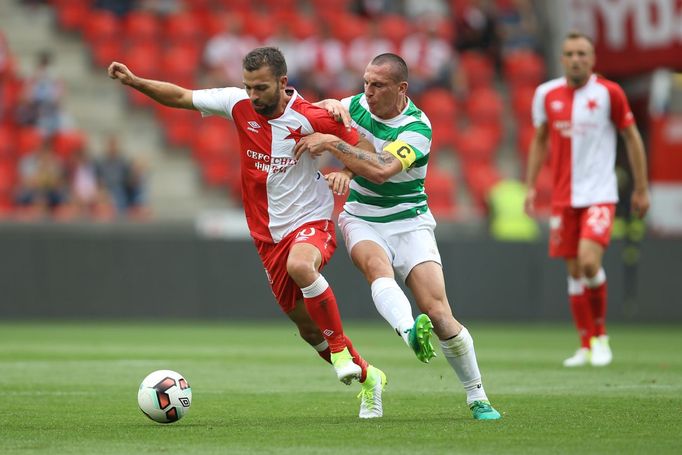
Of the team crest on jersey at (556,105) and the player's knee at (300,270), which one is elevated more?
the team crest on jersey at (556,105)

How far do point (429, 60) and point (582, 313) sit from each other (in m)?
12.1

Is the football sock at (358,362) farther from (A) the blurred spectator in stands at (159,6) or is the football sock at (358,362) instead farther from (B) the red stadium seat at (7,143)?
(A) the blurred spectator in stands at (159,6)

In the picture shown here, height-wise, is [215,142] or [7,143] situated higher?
[7,143]

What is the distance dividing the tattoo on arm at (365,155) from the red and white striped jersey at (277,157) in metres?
0.28

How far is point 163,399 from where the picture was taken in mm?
7109

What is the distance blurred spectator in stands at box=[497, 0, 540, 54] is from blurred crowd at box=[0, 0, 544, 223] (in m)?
0.03

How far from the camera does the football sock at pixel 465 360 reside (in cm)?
730

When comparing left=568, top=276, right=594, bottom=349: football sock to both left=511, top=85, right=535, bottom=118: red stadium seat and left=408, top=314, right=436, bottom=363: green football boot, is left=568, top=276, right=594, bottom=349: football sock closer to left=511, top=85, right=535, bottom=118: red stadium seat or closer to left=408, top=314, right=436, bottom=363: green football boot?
left=408, top=314, right=436, bottom=363: green football boot

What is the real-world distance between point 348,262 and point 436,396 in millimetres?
8981

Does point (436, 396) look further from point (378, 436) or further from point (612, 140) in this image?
point (612, 140)

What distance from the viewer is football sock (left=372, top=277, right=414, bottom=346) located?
710 centimetres

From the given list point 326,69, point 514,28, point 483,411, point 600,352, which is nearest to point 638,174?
point 600,352

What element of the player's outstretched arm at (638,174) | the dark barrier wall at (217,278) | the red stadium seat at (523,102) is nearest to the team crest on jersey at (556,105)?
the player's outstretched arm at (638,174)

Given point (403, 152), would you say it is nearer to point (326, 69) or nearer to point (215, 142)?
point (215, 142)
